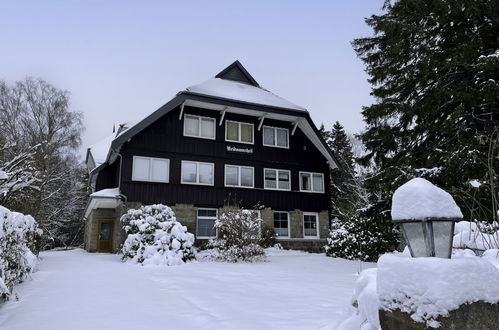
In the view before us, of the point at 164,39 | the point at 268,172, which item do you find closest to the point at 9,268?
the point at 164,39

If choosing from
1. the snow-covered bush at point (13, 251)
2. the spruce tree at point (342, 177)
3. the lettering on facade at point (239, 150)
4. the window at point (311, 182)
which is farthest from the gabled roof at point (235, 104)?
the spruce tree at point (342, 177)

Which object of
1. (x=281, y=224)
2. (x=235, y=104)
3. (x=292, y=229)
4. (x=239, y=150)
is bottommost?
(x=292, y=229)

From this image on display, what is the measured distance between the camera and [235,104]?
1858 centimetres

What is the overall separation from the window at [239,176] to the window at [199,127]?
1.87m

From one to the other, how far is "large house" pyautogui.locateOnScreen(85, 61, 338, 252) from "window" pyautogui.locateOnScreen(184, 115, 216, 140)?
1.9 inches

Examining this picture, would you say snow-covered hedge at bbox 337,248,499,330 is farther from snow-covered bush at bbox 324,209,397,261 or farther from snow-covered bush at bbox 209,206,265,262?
snow-covered bush at bbox 324,209,397,261

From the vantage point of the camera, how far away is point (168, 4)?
10211 mm

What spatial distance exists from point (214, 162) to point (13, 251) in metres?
12.6

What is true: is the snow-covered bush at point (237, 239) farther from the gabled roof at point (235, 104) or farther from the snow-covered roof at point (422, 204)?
the snow-covered roof at point (422, 204)

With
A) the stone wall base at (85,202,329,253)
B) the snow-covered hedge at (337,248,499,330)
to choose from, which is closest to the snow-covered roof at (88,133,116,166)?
the stone wall base at (85,202,329,253)

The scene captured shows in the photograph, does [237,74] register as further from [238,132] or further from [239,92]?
[238,132]

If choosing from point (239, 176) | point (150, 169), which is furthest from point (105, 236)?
point (239, 176)

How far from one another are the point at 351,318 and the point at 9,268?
243 inches

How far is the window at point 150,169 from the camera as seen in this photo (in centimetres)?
1733
